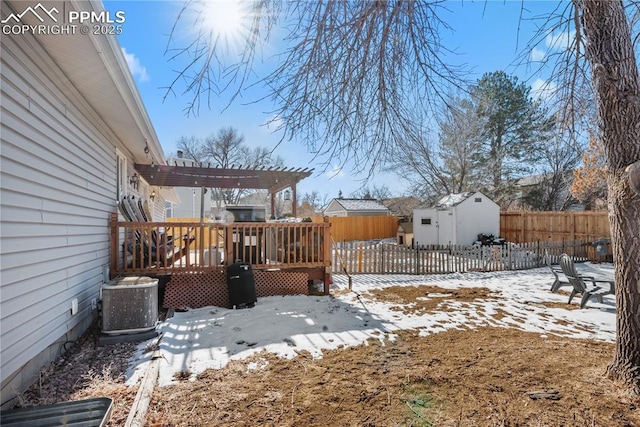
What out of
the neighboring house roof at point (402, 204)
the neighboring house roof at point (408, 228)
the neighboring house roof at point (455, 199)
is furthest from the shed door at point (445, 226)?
the neighboring house roof at point (402, 204)

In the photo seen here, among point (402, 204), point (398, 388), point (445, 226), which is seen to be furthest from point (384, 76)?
point (402, 204)

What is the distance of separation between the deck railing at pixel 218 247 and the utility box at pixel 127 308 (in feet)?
4.65

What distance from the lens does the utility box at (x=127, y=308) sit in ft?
12.1

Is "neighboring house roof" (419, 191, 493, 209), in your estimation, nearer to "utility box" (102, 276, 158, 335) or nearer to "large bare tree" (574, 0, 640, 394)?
"large bare tree" (574, 0, 640, 394)

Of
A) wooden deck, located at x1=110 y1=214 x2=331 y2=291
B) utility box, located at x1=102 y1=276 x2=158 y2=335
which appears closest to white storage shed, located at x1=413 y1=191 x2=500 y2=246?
wooden deck, located at x1=110 y1=214 x2=331 y2=291

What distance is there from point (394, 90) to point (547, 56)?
1842 millimetres

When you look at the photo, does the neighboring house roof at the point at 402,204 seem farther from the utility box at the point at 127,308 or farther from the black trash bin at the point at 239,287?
the utility box at the point at 127,308

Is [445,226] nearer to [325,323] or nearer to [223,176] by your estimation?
[223,176]

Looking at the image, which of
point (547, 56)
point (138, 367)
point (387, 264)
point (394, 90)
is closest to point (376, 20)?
point (394, 90)

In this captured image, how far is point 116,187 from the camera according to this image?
572 centimetres

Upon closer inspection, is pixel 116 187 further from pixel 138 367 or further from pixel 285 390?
pixel 285 390

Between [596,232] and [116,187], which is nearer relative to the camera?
[116,187]

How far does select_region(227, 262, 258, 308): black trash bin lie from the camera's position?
17.2ft

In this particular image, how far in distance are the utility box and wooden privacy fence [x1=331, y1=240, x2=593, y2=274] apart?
17.4 ft
